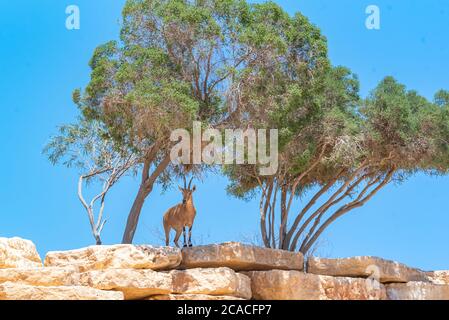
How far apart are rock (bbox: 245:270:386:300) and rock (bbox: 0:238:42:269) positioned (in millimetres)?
5313

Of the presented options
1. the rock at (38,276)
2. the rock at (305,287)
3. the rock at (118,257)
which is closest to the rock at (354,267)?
the rock at (305,287)

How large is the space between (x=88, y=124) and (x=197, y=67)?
7.54 m

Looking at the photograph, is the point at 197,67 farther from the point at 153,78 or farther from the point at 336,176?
the point at 336,176

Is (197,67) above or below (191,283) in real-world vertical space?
above

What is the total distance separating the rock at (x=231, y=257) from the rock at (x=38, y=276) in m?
3.23

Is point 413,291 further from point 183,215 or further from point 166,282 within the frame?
point 166,282

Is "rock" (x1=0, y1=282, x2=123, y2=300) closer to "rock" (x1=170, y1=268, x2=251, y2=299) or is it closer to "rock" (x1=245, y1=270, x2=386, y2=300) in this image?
"rock" (x1=170, y1=268, x2=251, y2=299)

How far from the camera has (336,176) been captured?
24.8 meters

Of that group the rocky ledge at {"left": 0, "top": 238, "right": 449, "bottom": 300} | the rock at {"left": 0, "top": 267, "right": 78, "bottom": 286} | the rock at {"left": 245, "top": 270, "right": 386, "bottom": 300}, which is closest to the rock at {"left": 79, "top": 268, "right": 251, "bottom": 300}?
the rocky ledge at {"left": 0, "top": 238, "right": 449, "bottom": 300}

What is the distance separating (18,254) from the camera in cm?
1691

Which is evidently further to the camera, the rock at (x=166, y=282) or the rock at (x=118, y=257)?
the rock at (x=118, y=257)

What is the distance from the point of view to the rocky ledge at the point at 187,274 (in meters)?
15.6

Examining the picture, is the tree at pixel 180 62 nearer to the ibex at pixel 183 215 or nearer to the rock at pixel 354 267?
the ibex at pixel 183 215
